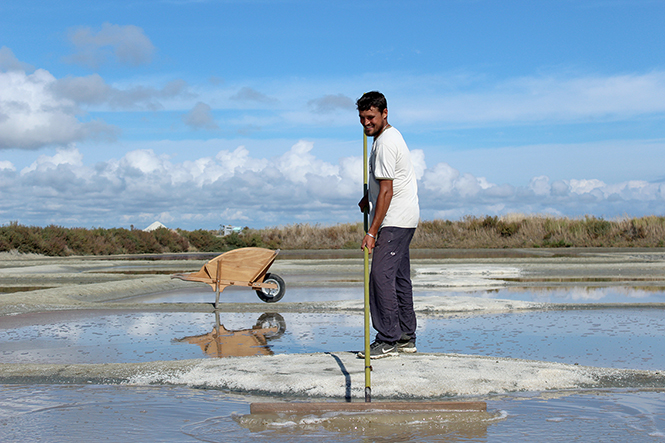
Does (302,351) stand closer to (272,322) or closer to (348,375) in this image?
(348,375)

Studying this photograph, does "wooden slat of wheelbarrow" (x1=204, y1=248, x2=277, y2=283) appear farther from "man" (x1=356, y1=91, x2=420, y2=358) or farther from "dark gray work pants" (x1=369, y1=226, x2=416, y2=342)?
"man" (x1=356, y1=91, x2=420, y2=358)

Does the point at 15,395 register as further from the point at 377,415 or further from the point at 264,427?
the point at 377,415

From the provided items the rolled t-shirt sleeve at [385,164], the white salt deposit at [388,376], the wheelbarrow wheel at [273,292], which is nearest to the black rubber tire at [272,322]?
the wheelbarrow wheel at [273,292]

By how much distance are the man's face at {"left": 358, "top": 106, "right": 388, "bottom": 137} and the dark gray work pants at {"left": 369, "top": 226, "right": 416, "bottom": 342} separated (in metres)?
0.91

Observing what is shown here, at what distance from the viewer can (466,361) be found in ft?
19.6

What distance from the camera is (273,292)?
1262 centimetres

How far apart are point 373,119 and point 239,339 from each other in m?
3.60

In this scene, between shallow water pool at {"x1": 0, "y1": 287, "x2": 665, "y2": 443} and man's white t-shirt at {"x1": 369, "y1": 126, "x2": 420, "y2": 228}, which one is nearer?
shallow water pool at {"x1": 0, "y1": 287, "x2": 665, "y2": 443}

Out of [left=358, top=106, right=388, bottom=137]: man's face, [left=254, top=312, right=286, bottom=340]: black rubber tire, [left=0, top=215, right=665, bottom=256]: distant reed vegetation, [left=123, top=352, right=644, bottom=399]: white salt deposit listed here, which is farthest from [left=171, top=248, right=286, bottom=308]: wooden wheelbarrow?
[left=0, top=215, right=665, bottom=256]: distant reed vegetation

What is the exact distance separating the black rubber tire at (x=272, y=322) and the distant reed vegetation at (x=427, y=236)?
28393 mm

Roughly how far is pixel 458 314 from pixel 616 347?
2.99m

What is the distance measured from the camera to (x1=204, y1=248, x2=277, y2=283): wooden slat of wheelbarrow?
11711 millimetres

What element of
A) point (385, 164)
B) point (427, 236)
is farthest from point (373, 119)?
point (427, 236)

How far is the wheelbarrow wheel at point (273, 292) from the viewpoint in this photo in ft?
40.8
